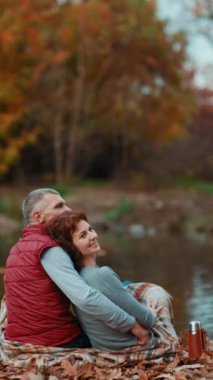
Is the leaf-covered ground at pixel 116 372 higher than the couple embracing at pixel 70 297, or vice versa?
the couple embracing at pixel 70 297

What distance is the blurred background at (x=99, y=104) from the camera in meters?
27.8

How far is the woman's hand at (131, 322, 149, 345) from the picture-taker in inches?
191

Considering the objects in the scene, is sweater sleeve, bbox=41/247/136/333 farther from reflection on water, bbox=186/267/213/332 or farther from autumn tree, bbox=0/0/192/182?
autumn tree, bbox=0/0/192/182

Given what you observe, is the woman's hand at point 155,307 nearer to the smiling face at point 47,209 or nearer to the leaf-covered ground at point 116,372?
the leaf-covered ground at point 116,372

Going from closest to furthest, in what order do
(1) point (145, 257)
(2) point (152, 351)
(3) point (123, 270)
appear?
1. (2) point (152, 351)
2. (3) point (123, 270)
3. (1) point (145, 257)

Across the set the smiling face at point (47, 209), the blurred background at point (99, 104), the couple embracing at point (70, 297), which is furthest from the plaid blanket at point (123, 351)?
the blurred background at point (99, 104)

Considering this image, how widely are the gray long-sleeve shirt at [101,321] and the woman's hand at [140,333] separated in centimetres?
3

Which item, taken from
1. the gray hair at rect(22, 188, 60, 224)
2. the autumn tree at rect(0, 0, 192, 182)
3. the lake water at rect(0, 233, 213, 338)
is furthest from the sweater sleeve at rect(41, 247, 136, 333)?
the autumn tree at rect(0, 0, 192, 182)

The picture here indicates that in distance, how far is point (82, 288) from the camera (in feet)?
15.2

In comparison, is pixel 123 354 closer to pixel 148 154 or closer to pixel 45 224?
pixel 45 224

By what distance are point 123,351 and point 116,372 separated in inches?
9.3

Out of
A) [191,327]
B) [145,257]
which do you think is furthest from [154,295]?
[145,257]

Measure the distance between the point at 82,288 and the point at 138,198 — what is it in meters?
20.7

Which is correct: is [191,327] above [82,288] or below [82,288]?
below
